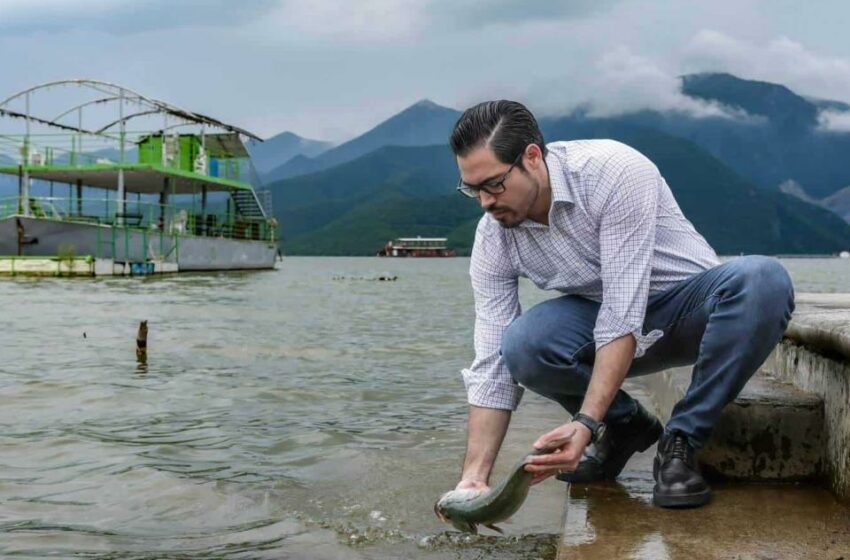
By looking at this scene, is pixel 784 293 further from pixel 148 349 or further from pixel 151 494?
pixel 148 349

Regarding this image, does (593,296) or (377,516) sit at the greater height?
(593,296)

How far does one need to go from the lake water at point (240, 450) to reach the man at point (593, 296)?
339mm

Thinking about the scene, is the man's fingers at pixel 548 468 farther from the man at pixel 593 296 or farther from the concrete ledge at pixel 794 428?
the concrete ledge at pixel 794 428

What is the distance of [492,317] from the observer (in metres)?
2.61

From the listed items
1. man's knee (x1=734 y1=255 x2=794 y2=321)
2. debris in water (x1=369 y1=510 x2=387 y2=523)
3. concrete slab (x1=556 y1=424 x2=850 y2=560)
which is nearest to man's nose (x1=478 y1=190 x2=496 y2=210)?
man's knee (x1=734 y1=255 x2=794 y2=321)

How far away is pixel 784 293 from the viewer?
2.30m

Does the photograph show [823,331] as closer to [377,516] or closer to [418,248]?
[377,516]

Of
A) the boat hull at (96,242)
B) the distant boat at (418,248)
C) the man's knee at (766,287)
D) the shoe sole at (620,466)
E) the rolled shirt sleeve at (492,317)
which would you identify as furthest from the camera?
the distant boat at (418,248)

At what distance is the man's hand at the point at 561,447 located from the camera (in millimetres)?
2057

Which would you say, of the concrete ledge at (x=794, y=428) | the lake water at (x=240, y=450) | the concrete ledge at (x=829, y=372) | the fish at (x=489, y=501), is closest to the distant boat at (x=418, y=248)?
the lake water at (x=240, y=450)

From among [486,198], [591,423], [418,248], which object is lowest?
[591,423]

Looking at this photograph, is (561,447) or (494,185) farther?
(494,185)

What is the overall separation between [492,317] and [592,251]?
405 millimetres

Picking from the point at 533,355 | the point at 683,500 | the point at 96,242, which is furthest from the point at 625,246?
the point at 96,242
